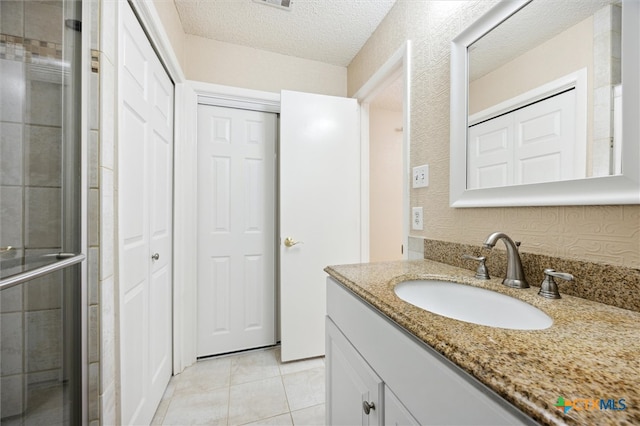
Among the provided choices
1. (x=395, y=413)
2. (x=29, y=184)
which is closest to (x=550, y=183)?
(x=395, y=413)

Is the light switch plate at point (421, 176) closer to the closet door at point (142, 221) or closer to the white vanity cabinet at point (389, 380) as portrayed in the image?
the white vanity cabinet at point (389, 380)

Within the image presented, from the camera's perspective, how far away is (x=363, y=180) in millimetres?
2010

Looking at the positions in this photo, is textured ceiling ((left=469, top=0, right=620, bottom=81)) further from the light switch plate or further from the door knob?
the door knob

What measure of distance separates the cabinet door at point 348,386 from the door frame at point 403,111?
2.14ft

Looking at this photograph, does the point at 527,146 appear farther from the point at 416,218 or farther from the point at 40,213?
the point at 40,213

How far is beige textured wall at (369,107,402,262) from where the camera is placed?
264cm

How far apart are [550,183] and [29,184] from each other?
1.41 m

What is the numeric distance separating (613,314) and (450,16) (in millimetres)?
1209

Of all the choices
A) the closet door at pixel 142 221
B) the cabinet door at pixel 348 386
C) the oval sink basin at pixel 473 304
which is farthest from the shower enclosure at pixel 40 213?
the oval sink basin at pixel 473 304

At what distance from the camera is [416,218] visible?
1314 mm

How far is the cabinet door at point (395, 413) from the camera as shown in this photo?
55 centimetres

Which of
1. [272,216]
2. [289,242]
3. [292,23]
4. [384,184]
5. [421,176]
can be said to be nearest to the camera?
[421,176]

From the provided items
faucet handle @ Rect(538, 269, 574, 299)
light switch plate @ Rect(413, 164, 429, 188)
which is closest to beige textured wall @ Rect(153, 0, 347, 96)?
light switch plate @ Rect(413, 164, 429, 188)

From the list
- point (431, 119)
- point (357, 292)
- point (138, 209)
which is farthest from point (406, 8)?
point (138, 209)
